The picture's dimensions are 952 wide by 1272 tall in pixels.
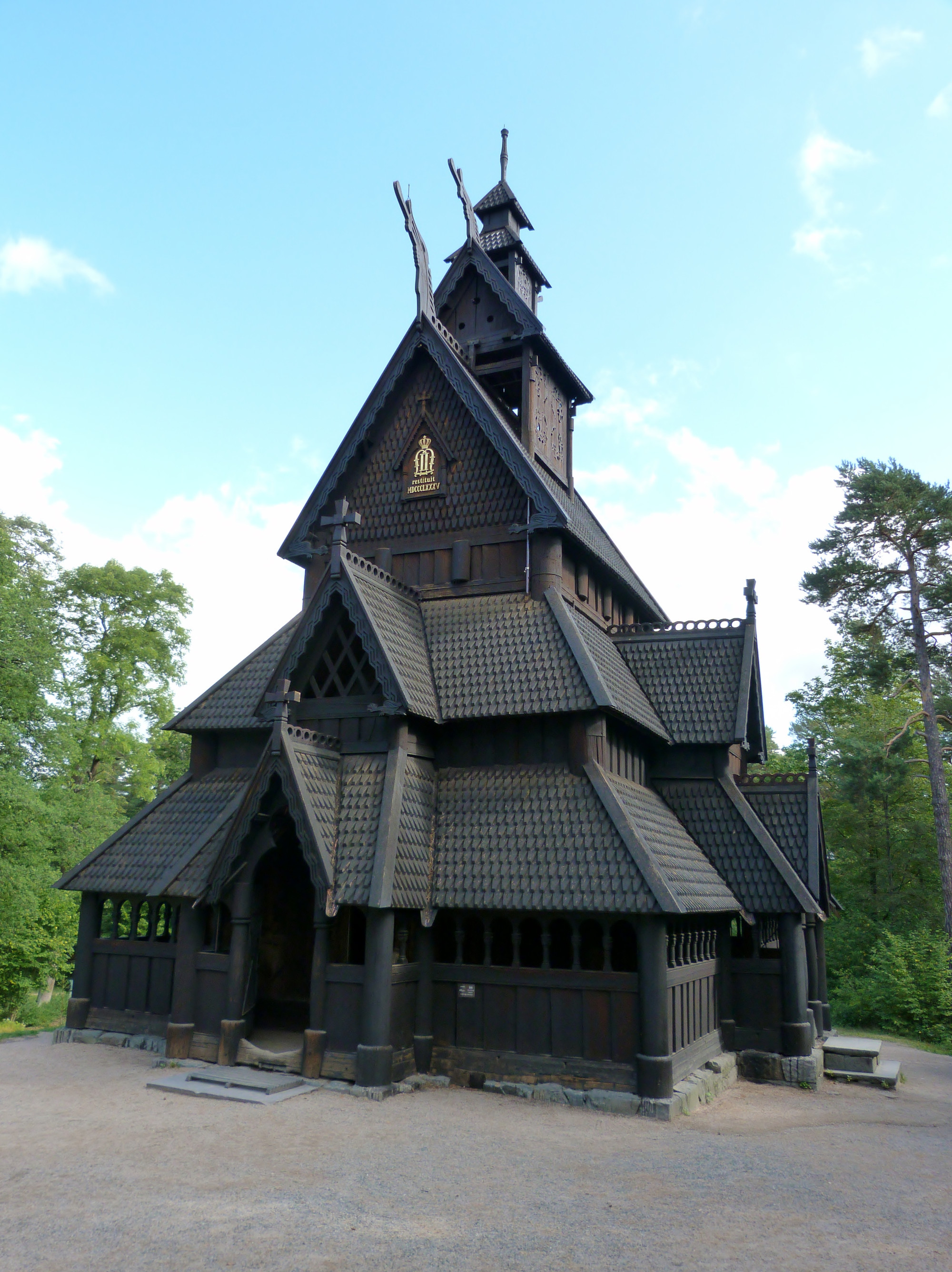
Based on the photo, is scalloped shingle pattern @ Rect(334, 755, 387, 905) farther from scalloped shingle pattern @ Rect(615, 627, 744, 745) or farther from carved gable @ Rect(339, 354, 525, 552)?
scalloped shingle pattern @ Rect(615, 627, 744, 745)

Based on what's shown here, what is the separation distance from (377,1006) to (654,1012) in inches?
149

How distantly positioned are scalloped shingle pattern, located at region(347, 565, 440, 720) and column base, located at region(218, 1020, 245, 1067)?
5284mm

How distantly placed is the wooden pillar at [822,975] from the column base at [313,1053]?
11190 millimetres

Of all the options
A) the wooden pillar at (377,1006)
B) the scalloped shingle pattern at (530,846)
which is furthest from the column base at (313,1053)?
the scalloped shingle pattern at (530,846)

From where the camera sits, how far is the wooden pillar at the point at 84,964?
1587 centimetres

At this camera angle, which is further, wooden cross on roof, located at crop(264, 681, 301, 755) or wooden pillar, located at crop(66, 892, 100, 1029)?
wooden pillar, located at crop(66, 892, 100, 1029)

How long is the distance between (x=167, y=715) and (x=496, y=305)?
18419 mm

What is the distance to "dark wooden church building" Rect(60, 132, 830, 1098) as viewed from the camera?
12906 millimetres

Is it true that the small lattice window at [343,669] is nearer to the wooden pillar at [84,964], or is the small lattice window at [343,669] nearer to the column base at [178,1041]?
the column base at [178,1041]

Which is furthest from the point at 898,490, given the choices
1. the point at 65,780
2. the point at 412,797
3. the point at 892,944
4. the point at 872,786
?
the point at 65,780

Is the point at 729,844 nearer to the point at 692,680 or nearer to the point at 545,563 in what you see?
the point at 692,680

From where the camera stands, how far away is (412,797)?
14234 mm

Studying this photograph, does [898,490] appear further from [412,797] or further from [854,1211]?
[854,1211]

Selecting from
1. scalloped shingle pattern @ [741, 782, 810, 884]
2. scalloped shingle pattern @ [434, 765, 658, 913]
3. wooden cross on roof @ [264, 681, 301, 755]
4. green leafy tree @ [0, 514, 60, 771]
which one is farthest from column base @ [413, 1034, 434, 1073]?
green leafy tree @ [0, 514, 60, 771]
